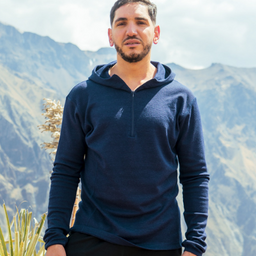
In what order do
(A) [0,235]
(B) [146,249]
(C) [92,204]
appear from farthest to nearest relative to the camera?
(A) [0,235] < (C) [92,204] < (B) [146,249]

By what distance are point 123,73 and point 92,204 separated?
3.04 feet

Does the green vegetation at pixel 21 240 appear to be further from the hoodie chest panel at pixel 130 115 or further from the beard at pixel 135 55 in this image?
the beard at pixel 135 55

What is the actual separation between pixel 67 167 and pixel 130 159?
47cm

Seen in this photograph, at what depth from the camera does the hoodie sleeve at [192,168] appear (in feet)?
7.37

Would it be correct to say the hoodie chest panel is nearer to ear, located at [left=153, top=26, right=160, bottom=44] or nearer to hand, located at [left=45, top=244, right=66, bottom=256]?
ear, located at [left=153, top=26, right=160, bottom=44]

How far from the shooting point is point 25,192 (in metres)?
191

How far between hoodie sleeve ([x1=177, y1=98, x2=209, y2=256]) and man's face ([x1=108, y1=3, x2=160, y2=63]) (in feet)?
1.68

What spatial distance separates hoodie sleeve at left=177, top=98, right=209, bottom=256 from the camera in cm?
225

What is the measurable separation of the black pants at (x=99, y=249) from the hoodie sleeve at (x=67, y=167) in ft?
0.45

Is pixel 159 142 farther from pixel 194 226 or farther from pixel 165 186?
pixel 194 226

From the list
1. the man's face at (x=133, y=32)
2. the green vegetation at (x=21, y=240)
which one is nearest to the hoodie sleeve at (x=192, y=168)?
the man's face at (x=133, y=32)

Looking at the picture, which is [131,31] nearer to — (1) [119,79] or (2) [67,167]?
(1) [119,79]

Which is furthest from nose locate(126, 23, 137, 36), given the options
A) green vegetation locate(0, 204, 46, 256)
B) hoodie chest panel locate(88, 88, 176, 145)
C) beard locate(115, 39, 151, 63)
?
green vegetation locate(0, 204, 46, 256)

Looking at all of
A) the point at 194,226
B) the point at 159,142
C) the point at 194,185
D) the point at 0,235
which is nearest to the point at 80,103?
the point at 159,142
